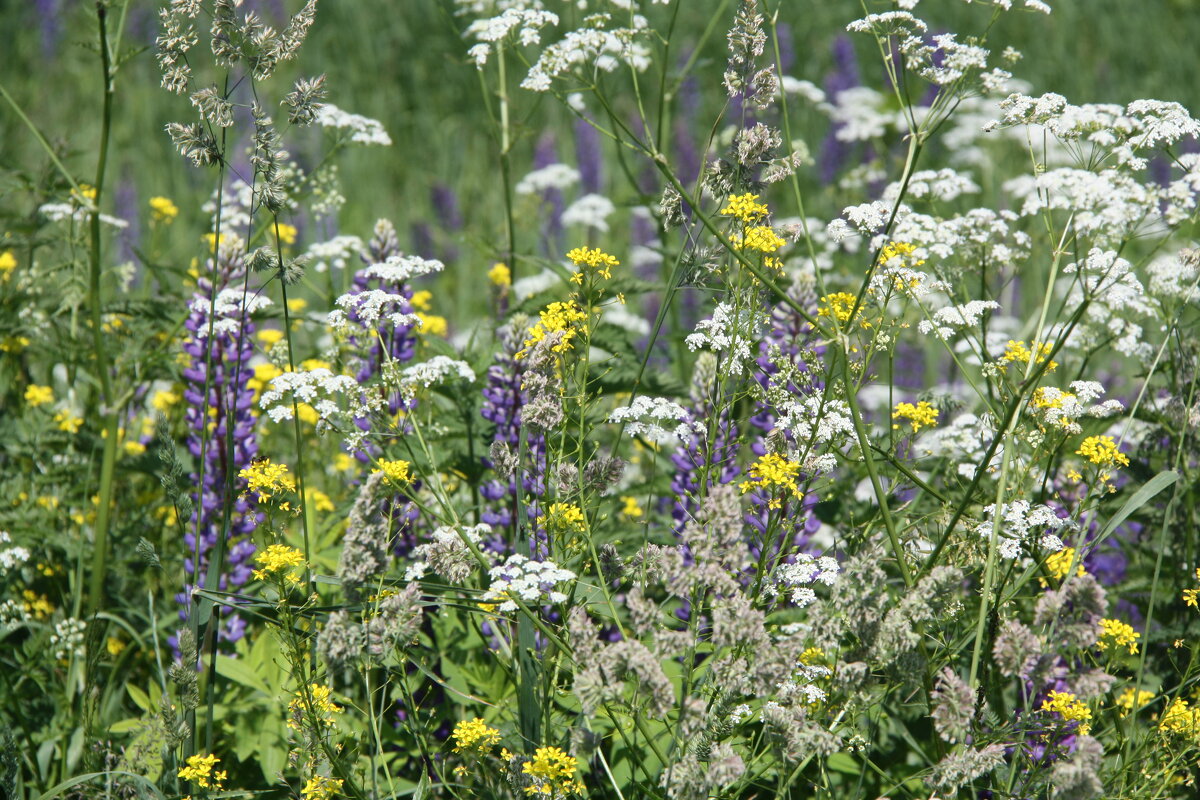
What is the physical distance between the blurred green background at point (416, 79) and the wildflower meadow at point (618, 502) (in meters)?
2.97

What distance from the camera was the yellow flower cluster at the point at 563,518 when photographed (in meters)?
1.94

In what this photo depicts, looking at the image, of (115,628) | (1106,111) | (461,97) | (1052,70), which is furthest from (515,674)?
(1052,70)

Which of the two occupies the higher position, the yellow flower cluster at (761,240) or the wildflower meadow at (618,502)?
the yellow flower cluster at (761,240)

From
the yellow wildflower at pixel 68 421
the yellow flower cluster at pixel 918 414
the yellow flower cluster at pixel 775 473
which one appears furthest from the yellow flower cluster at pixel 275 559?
the yellow wildflower at pixel 68 421

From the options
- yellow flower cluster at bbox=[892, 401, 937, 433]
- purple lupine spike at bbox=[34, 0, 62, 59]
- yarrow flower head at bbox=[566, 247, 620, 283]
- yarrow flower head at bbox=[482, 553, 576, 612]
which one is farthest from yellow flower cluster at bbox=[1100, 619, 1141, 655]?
purple lupine spike at bbox=[34, 0, 62, 59]

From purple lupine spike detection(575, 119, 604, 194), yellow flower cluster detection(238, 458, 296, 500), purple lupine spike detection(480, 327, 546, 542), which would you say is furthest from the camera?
purple lupine spike detection(575, 119, 604, 194)

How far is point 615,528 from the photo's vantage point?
278cm

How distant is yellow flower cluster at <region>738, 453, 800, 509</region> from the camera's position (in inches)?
72.3

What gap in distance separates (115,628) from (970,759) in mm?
2353

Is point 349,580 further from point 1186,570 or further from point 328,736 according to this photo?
point 1186,570

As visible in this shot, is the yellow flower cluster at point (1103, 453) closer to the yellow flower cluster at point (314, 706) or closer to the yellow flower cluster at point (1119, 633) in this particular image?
the yellow flower cluster at point (1119, 633)

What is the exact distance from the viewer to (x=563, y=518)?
Result: 1948 millimetres

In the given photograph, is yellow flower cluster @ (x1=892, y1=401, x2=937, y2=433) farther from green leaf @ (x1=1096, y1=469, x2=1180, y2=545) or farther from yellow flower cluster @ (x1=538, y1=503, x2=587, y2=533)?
yellow flower cluster @ (x1=538, y1=503, x2=587, y2=533)

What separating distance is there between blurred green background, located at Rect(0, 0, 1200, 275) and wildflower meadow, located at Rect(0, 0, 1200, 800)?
2.97m
